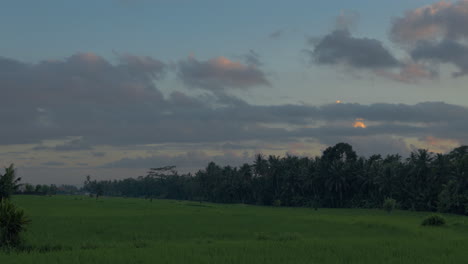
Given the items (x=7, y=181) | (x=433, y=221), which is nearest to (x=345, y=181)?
(x=433, y=221)

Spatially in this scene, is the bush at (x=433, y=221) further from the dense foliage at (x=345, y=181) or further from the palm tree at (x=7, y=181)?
the palm tree at (x=7, y=181)

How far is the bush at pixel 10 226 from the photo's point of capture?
21.2m

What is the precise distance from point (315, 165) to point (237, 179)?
3054 cm

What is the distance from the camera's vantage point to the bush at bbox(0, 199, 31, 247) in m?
21.2

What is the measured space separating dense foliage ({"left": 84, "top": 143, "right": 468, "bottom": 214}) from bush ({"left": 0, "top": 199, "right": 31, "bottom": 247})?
62518mm

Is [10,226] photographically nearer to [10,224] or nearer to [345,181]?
[10,224]

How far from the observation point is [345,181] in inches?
3730

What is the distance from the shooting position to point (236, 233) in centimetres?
2939

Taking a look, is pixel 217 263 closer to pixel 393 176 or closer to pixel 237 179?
pixel 393 176

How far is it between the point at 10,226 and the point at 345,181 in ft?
267

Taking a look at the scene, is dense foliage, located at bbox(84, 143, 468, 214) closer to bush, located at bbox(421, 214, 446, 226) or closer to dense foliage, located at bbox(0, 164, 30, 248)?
bush, located at bbox(421, 214, 446, 226)

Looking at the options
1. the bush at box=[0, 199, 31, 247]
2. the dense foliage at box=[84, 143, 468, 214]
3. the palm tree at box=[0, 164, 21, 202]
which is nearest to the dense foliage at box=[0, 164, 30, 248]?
the bush at box=[0, 199, 31, 247]

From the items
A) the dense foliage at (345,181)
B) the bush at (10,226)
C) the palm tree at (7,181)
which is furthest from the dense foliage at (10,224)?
the dense foliage at (345,181)

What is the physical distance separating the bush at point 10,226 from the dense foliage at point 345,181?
62518 millimetres
